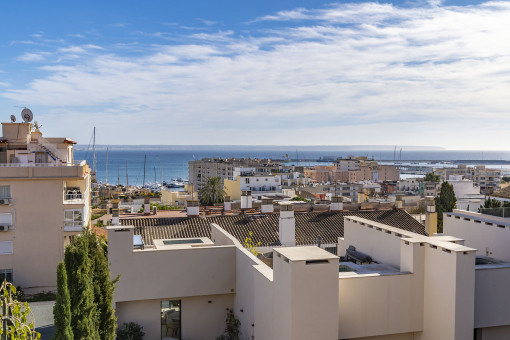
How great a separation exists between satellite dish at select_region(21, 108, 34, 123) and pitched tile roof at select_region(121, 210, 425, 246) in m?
11.2

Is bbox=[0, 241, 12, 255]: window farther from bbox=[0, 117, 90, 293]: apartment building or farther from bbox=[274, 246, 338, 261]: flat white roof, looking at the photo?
bbox=[274, 246, 338, 261]: flat white roof

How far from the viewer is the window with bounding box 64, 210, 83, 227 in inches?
1034

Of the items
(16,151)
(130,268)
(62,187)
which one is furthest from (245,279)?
(16,151)

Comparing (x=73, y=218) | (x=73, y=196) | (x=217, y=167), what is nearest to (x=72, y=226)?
(x=73, y=218)

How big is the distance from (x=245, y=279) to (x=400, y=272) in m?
3.89

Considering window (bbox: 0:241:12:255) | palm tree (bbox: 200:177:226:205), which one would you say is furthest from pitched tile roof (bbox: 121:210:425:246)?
palm tree (bbox: 200:177:226:205)

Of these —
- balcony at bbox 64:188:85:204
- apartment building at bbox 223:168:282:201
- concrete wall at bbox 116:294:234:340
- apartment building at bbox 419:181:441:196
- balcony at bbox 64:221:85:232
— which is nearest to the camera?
concrete wall at bbox 116:294:234:340

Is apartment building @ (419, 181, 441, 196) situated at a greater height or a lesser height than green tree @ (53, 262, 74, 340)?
lesser

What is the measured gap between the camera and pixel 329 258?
8.72 meters

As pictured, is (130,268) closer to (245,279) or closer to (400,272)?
(245,279)

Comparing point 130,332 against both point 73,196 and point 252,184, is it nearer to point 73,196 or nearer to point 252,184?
point 73,196

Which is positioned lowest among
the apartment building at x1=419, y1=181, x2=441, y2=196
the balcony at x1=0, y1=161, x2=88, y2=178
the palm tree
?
the apartment building at x1=419, y1=181, x2=441, y2=196

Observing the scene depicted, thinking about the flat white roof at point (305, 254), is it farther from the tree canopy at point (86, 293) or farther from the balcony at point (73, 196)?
the balcony at point (73, 196)

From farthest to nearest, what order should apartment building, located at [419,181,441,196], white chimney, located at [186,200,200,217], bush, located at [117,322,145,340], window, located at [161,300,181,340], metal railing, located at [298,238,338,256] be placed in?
apartment building, located at [419,181,441,196]
white chimney, located at [186,200,200,217]
metal railing, located at [298,238,338,256]
window, located at [161,300,181,340]
bush, located at [117,322,145,340]
